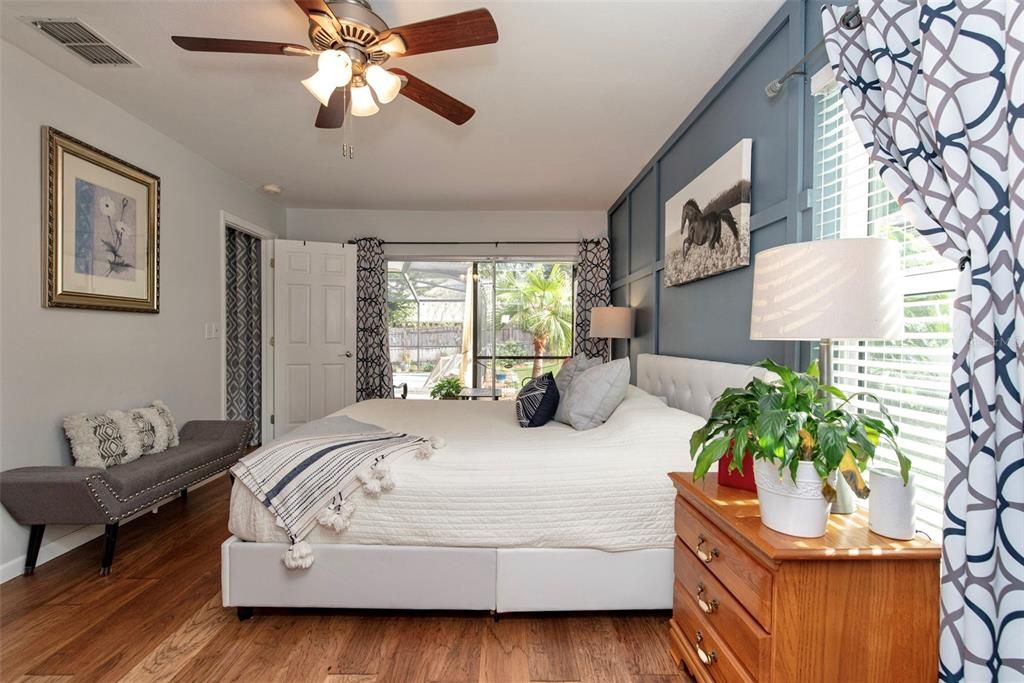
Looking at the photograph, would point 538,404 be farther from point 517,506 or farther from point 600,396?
point 517,506

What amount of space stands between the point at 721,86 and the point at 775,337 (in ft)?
5.77

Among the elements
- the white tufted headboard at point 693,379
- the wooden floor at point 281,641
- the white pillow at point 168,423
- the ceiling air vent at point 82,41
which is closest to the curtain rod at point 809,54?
the white tufted headboard at point 693,379

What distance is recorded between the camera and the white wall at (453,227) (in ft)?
16.6

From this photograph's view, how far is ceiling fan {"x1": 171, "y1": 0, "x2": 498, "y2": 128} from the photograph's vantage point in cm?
162

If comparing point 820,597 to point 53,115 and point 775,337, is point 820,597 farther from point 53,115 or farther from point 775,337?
point 53,115

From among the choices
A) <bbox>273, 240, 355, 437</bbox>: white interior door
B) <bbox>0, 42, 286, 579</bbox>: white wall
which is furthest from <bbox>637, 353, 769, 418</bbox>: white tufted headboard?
<bbox>0, 42, 286, 579</bbox>: white wall

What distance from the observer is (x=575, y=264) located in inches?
202

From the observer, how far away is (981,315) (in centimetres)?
90

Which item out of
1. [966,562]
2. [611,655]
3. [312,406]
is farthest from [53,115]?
[966,562]

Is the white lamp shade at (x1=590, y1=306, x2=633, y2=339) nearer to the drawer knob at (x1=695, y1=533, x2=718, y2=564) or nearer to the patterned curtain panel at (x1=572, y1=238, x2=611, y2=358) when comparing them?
the patterned curtain panel at (x1=572, y1=238, x2=611, y2=358)

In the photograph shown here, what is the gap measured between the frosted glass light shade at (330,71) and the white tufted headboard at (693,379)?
6.44 ft

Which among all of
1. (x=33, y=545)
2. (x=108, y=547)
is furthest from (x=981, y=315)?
(x=33, y=545)

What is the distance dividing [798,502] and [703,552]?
365 millimetres

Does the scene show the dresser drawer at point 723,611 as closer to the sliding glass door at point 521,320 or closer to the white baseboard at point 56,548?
the white baseboard at point 56,548
